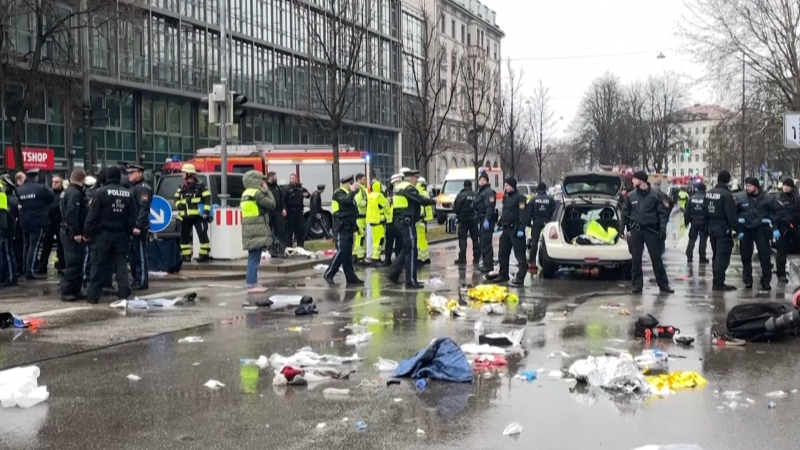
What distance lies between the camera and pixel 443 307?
36.0 feet

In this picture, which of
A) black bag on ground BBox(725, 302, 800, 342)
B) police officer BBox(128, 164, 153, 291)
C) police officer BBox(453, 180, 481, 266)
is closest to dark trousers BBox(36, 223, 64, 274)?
police officer BBox(128, 164, 153, 291)

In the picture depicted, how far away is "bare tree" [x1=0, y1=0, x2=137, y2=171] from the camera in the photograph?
2209 cm

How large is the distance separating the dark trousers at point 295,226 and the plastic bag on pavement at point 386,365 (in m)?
13.1

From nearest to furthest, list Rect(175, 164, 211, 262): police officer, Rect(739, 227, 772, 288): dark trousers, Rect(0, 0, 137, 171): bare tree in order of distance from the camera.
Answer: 1. Rect(739, 227, 772, 288): dark trousers
2. Rect(175, 164, 211, 262): police officer
3. Rect(0, 0, 137, 171): bare tree

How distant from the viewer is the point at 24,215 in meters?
14.5

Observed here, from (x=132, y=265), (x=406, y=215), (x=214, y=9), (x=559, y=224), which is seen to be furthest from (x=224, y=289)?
(x=214, y=9)

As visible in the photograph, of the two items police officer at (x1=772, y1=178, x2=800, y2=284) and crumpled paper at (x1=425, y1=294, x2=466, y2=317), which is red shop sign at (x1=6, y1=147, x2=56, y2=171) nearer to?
crumpled paper at (x1=425, y1=294, x2=466, y2=317)

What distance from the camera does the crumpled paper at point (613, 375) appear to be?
22.6ft

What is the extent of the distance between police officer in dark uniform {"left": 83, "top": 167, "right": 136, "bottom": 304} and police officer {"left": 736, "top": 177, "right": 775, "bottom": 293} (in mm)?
9620

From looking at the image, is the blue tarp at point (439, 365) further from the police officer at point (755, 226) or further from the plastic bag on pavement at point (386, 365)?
the police officer at point (755, 226)

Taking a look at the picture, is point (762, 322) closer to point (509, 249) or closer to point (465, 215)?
point (509, 249)

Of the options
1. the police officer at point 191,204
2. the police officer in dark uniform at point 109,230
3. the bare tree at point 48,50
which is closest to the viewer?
the police officer in dark uniform at point 109,230

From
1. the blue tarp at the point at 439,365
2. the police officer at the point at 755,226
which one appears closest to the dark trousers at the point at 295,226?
the police officer at the point at 755,226

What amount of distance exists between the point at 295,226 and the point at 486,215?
6047mm
